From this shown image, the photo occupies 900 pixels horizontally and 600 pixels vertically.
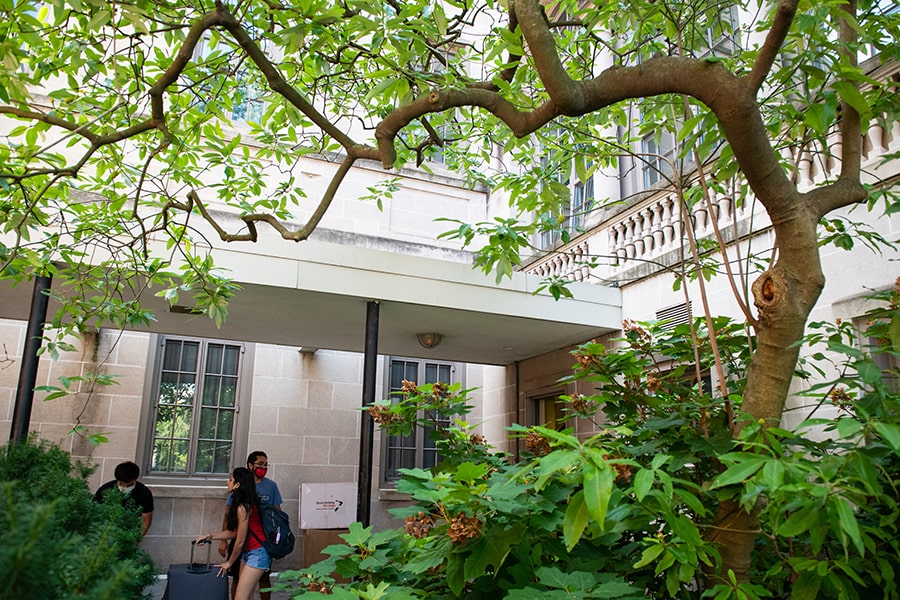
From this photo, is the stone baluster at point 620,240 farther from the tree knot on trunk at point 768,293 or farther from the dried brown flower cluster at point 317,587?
the dried brown flower cluster at point 317,587

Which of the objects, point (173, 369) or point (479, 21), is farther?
point (479, 21)

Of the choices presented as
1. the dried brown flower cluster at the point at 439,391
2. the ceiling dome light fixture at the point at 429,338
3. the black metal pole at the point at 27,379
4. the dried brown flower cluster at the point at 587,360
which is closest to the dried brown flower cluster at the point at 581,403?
the dried brown flower cluster at the point at 587,360

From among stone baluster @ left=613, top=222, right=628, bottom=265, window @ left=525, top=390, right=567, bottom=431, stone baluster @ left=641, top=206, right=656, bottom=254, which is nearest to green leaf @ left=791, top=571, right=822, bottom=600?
stone baluster @ left=641, top=206, right=656, bottom=254

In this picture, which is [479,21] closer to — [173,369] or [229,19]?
[173,369]

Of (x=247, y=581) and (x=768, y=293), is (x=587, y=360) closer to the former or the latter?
(x=768, y=293)

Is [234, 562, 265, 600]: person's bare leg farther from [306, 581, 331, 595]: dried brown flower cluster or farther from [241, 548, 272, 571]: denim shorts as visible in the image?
[306, 581, 331, 595]: dried brown flower cluster

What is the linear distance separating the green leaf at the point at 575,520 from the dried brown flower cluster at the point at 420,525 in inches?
28.6

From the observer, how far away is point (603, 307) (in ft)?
25.6

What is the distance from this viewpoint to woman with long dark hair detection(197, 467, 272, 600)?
572cm

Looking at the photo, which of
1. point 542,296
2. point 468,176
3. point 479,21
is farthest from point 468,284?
point 479,21

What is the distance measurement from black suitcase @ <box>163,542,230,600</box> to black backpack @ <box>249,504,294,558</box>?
0.41 metres

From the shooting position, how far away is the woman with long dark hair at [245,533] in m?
5.72

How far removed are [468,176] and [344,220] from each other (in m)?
5.52

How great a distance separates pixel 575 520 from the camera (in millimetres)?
1450
